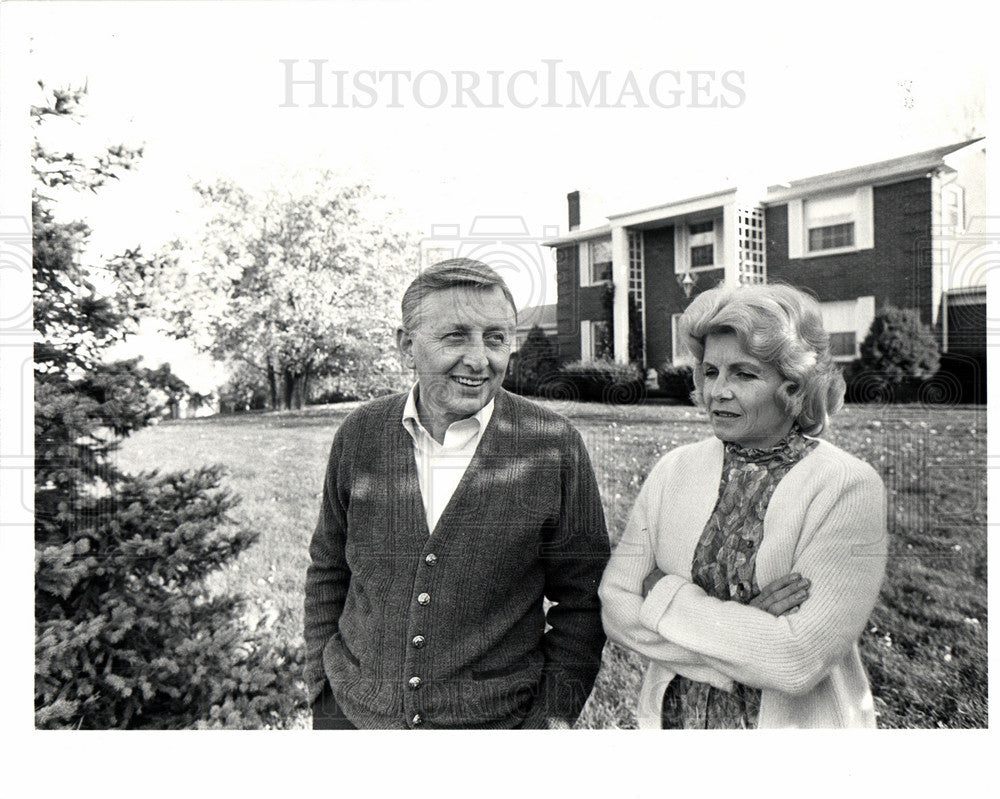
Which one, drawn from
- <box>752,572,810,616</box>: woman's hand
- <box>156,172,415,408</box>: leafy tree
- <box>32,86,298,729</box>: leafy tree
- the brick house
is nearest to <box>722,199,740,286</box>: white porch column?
the brick house

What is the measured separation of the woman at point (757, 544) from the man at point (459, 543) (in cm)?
21

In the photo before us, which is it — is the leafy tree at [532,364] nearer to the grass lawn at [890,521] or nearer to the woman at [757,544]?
the grass lawn at [890,521]

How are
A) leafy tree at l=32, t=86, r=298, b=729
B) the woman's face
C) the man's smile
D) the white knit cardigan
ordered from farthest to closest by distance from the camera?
leafy tree at l=32, t=86, r=298, b=729, the man's smile, the woman's face, the white knit cardigan

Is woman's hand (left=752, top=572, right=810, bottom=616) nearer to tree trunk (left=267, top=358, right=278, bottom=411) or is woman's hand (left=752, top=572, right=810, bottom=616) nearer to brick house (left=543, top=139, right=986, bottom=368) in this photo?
brick house (left=543, top=139, right=986, bottom=368)

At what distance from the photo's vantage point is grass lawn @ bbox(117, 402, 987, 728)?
9.21 feet

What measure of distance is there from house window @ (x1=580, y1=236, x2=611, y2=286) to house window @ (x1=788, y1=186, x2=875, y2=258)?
0.60 metres

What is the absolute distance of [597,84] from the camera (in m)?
2.97

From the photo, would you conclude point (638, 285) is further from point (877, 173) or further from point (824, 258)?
point (877, 173)

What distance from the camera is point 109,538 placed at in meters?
3.11

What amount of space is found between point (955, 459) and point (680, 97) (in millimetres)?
1558

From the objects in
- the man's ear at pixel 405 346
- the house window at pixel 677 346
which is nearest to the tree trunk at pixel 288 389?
the man's ear at pixel 405 346

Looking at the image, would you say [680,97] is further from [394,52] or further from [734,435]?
[734,435]

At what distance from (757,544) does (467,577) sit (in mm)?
836

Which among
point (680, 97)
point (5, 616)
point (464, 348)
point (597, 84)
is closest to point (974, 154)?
point (680, 97)
